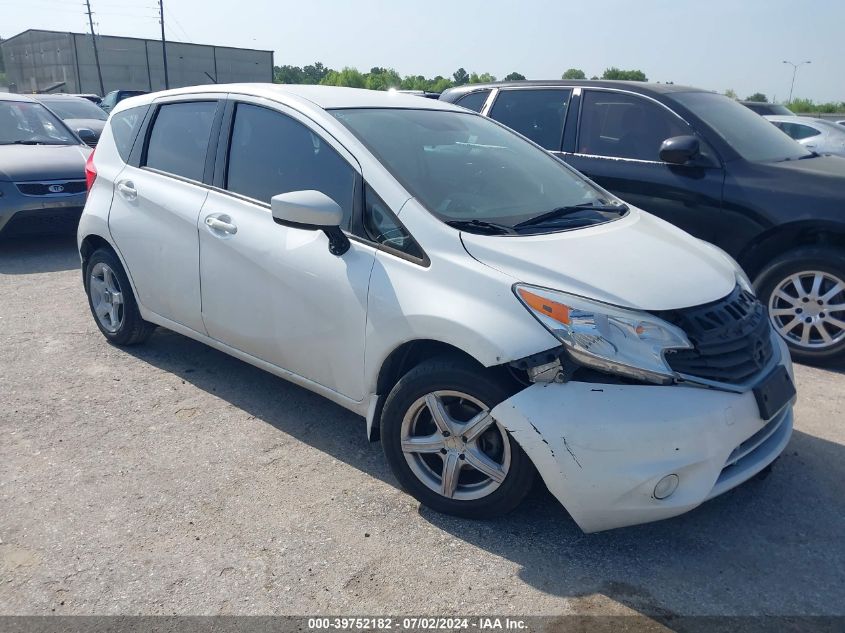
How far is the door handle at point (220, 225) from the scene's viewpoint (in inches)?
Answer: 149

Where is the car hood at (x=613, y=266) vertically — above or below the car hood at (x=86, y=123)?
above

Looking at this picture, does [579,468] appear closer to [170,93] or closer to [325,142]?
[325,142]

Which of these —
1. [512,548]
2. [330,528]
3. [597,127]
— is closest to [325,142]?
[330,528]

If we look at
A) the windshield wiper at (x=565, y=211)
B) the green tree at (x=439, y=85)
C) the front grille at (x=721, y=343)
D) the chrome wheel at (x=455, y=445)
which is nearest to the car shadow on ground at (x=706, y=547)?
the chrome wheel at (x=455, y=445)

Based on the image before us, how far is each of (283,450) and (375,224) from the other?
1.26 metres

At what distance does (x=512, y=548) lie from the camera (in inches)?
115

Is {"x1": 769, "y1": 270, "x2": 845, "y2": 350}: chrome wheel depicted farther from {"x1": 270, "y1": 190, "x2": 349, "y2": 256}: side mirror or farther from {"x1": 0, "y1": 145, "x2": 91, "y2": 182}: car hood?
{"x1": 0, "y1": 145, "x2": 91, "y2": 182}: car hood

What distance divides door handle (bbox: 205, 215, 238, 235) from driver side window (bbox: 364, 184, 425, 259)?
84 cm

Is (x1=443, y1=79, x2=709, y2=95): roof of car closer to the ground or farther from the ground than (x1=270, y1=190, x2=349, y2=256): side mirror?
farther from the ground

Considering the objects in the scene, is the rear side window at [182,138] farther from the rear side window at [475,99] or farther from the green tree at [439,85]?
the green tree at [439,85]

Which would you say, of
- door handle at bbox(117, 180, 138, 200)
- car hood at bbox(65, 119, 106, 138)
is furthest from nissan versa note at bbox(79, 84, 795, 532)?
car hood at bbox(65, 119, 106, 138)

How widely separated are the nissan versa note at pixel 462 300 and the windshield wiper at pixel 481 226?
0.01 m

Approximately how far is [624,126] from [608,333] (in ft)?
11.7

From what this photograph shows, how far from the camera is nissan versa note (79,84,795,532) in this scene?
2.68 metres
